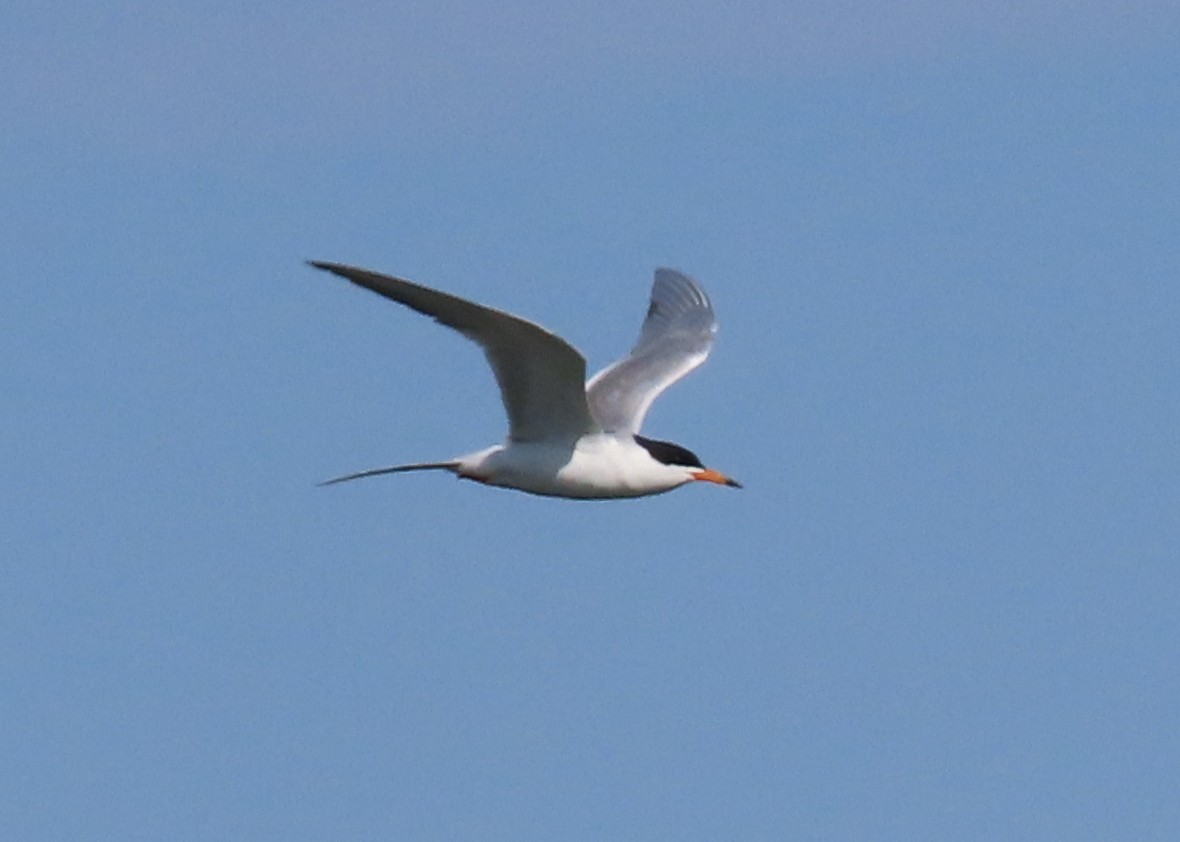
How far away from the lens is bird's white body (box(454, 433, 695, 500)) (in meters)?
16.3

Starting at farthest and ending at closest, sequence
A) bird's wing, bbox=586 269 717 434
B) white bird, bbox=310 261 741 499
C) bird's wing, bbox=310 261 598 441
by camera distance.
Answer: bird's wing, bbox=586 269 717 434
white bird, bbox=310 261 741 499
bird's wing, bbox=310 261 598 441

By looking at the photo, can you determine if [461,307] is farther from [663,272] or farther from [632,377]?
[663,272]

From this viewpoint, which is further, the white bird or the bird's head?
the bird's head

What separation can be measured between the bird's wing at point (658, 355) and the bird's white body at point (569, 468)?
1185 millimetres

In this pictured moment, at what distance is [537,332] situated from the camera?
14.5m

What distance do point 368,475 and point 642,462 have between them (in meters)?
2.01

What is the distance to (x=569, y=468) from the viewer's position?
16359 millimetres

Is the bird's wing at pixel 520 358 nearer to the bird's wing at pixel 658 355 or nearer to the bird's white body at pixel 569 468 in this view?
the bird's white body at pixel 569 468

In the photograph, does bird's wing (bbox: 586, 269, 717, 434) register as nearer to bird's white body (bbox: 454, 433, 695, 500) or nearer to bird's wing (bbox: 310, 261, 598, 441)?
bird's white body (bbox: 454, 433, 695, 500)

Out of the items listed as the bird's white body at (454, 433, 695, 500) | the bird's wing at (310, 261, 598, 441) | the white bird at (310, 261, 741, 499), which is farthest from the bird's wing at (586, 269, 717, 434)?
the bird's wing at (310, 261, 598, 441)

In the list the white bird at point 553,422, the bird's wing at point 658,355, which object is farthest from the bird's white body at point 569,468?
the bird's wing at point 658,355

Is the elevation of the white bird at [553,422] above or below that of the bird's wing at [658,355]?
below

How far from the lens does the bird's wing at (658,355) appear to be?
728 inches

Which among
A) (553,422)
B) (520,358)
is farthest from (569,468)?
(520,358)
